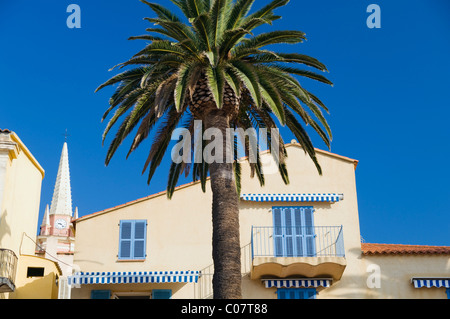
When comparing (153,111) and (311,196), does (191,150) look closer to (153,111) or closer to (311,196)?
(153,111)

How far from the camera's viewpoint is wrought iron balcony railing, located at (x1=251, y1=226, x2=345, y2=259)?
27.1 m

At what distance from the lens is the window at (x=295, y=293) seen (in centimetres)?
2656

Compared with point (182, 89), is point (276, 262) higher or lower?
lower

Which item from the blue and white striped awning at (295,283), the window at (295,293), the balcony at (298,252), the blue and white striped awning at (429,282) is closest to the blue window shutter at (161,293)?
the balcony at (298,252)

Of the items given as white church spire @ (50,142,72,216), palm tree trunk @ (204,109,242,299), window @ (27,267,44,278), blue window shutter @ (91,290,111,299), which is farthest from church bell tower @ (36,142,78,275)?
palm tree trunk @ (204,109,242,299)

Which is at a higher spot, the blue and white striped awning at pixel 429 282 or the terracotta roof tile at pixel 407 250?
the terracotta roof tile at pixel 407 250

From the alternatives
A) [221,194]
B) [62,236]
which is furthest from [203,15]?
[62,236]

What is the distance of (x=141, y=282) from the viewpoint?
84.6 feet

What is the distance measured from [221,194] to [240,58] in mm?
4034

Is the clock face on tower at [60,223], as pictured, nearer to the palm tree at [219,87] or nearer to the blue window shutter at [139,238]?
the blue window shutter at [139,238]

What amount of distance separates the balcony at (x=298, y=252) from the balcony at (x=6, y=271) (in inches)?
324

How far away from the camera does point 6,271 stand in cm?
2409

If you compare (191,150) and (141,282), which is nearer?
(191,150)
